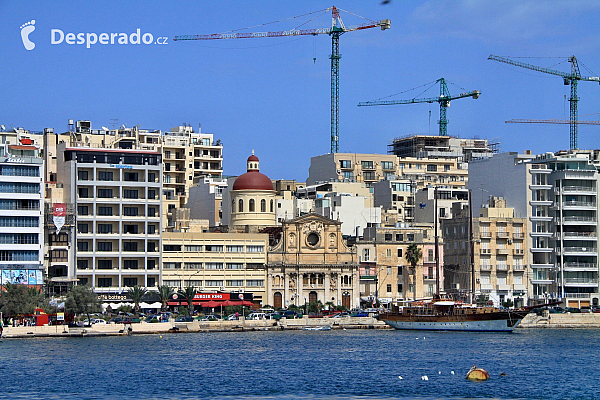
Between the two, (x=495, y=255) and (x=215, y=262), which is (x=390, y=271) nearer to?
(x=495, y=255)

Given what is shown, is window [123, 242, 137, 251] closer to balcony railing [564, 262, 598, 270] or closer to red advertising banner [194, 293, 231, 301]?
red advertising banner [194, 293, 231, 301]

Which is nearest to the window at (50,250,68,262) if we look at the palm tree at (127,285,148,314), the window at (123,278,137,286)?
the window at (123,278,137,286)

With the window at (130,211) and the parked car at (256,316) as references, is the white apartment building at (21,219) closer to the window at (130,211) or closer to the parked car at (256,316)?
the window at (130,211)

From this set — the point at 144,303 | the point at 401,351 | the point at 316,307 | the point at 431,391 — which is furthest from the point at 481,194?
the point at 431,391

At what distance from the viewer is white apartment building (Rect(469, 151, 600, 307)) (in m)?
168

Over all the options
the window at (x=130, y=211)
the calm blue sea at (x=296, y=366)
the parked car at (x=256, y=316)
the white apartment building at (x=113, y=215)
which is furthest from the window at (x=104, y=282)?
the calm blue sea at (x=296, y=366)

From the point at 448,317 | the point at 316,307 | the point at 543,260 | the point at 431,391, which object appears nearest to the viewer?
the point at 431,391

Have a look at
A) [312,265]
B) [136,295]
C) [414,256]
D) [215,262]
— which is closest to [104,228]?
[136,295]

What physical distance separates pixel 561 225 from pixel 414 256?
2177 cm

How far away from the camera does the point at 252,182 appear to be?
171 metres

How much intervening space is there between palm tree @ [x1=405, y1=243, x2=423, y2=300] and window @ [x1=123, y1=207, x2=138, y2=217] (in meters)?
40.1

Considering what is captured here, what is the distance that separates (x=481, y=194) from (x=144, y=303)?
60.7 m

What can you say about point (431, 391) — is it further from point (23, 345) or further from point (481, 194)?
point (481, 194)

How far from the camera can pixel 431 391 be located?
81062 millimetres
